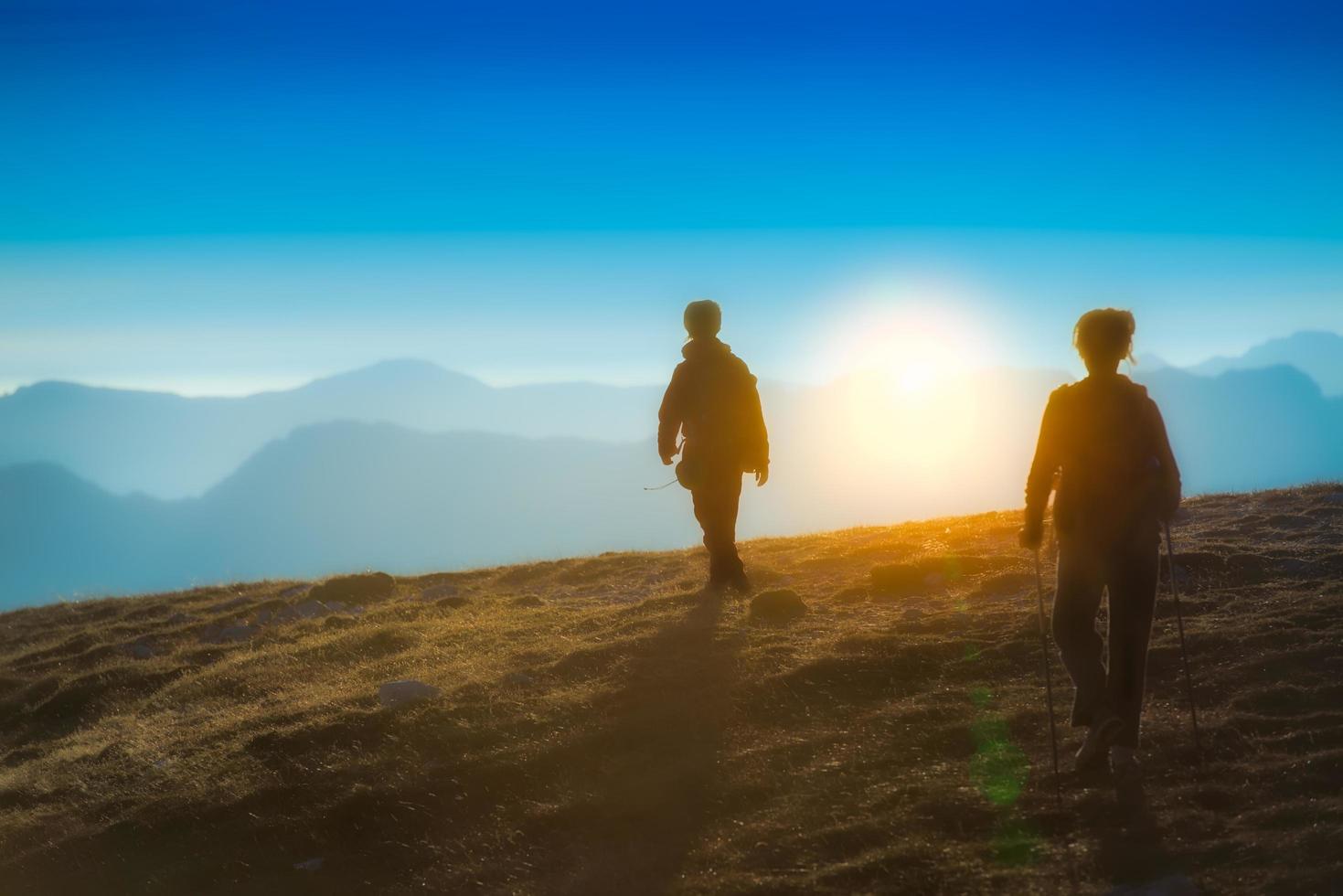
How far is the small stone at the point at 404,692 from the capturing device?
10.6 m

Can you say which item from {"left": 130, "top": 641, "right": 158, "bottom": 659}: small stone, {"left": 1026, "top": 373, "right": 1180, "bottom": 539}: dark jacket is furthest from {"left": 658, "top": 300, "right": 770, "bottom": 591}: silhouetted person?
{"left": 130, "top": 641, "right": 158, "bottom": 659}: small stone

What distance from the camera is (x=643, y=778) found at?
27.2 feet

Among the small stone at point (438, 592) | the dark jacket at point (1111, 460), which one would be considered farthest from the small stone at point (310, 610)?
the dark jacket at point (1111, 460)

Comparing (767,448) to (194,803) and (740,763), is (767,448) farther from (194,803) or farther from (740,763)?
(194,803)

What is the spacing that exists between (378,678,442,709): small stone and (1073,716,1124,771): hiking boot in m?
6.37

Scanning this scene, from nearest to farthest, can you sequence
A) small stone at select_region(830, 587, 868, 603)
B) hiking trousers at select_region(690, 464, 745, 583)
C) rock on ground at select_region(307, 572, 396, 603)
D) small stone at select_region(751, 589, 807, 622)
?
small stone at select_region(751, 589, 807, 622) < small stone at select_region(830, 587, 868, 603) < hiking trousers at select_region(690, 464, 745, 583) < rock on ground at select_region(307, 572, 396, 603)

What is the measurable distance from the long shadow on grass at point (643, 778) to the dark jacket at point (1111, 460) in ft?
11.5

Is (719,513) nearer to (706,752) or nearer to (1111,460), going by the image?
(706,752)

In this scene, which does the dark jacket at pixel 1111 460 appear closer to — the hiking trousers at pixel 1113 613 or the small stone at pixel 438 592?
the hiking trousers at pixel 1113 613

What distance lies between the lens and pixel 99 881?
324 inches

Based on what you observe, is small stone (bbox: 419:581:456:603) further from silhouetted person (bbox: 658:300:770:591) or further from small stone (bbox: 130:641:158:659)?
silhouetted person (bbox: 658:300:770:591)

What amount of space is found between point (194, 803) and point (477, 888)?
141 inches

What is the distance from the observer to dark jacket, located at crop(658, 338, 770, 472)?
516 inches

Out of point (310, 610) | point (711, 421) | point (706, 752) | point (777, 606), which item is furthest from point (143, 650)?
point (706, 752)
